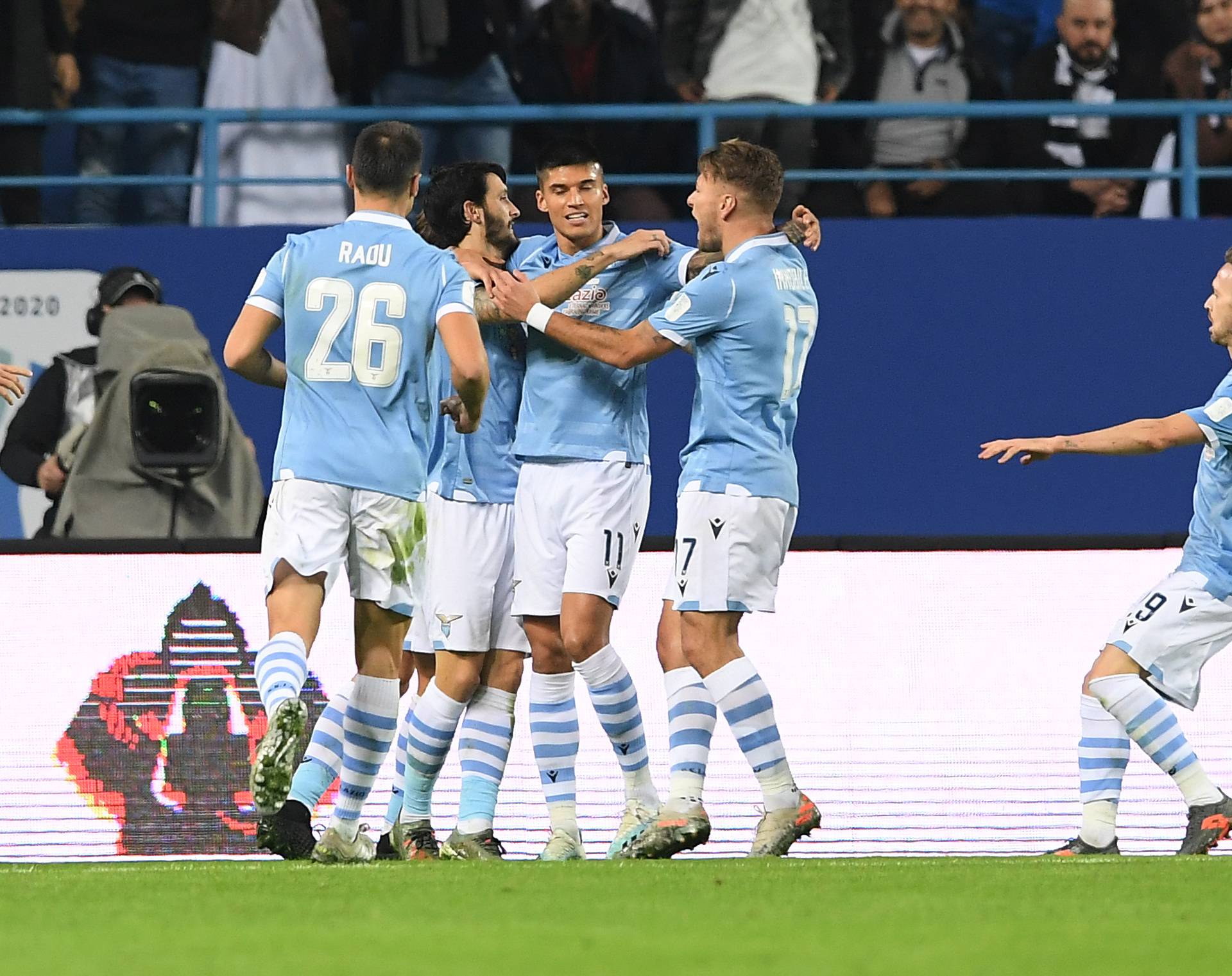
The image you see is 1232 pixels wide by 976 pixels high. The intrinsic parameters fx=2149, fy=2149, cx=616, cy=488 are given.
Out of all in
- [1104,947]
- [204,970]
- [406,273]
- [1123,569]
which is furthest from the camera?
[1123,569]

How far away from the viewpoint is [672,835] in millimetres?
6676

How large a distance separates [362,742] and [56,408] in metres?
4.15

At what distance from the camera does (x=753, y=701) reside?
6.71m

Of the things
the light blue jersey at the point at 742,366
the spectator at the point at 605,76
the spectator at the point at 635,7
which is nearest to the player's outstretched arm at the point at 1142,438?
the light blue jersey at the point at 742,366

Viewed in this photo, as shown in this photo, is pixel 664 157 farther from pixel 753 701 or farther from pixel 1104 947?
pixel 1104 947

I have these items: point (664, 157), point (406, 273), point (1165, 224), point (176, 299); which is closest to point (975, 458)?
point (1165, 224)

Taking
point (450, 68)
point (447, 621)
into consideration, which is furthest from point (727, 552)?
point (450, 68)

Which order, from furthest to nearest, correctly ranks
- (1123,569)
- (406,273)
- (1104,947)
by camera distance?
(1123,569) → (406,273) → (1104,947)

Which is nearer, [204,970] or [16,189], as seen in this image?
[204,970]

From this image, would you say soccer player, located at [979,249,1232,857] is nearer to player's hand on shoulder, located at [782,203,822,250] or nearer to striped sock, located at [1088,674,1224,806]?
striped sock, located at [1088,674,1224,806]

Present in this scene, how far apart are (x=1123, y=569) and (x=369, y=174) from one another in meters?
3.33

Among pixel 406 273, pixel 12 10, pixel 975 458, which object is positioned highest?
pixel 12 10

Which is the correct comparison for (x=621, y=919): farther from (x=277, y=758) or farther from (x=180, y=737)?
(x=180, y=737)

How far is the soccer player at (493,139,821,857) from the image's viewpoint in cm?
675
